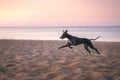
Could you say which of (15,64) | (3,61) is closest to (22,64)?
(15,64)

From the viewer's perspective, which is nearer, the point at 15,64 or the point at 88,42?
the point at 15,64

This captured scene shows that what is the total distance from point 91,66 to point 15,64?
305cm

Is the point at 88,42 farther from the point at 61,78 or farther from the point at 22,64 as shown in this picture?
the point at 61,78

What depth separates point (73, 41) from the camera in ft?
36.0

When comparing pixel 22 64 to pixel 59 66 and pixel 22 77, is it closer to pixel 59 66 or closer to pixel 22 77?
pixel 59 66

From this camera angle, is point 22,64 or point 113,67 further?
point 22,64

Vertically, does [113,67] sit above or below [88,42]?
below

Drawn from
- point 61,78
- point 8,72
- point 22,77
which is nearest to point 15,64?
point 8,72

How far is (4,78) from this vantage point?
7.00 metres

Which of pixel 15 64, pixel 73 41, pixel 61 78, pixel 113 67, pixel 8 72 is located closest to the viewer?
pixel 61 78

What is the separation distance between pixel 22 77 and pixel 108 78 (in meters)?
2.66

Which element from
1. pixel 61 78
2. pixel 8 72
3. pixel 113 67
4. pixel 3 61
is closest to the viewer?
pixel 61 78

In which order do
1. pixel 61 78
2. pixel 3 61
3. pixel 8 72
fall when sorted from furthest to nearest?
pixel 3 61
pixel 8 72
pixel 61 78

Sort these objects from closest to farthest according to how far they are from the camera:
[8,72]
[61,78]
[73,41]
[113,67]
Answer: [61,78] < [8,72] < [113,67] < [73,41]
